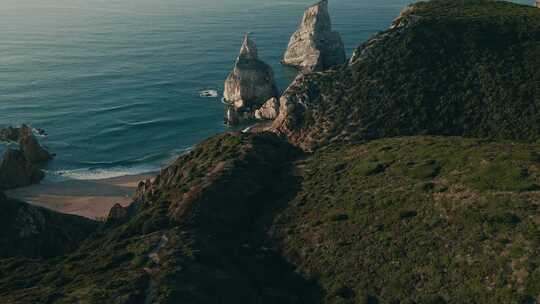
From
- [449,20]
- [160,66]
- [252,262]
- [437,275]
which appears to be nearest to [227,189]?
[252,262]

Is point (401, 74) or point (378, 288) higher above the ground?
point (401, 74)

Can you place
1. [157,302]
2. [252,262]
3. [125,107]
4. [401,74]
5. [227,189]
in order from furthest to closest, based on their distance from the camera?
[125,107]
[401,74]
[227,189]
[252,262]
[157,302]

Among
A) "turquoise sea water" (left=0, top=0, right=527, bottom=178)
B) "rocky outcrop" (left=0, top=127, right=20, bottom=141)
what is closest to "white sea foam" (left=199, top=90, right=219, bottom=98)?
"turquoise sea water" (left=0, top=0, right=527, bottom=178)

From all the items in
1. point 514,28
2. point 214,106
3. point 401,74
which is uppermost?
point 514,28

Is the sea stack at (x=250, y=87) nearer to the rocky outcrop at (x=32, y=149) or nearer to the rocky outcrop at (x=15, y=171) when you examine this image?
the rocky outcrop at (x=32, y=149)

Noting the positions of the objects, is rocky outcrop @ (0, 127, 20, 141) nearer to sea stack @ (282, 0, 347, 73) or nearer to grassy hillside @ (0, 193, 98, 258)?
grassy hillside @ (0, 193, 98, 258)

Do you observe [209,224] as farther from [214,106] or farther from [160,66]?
[160,66]

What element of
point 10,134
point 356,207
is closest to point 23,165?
point 10,134
